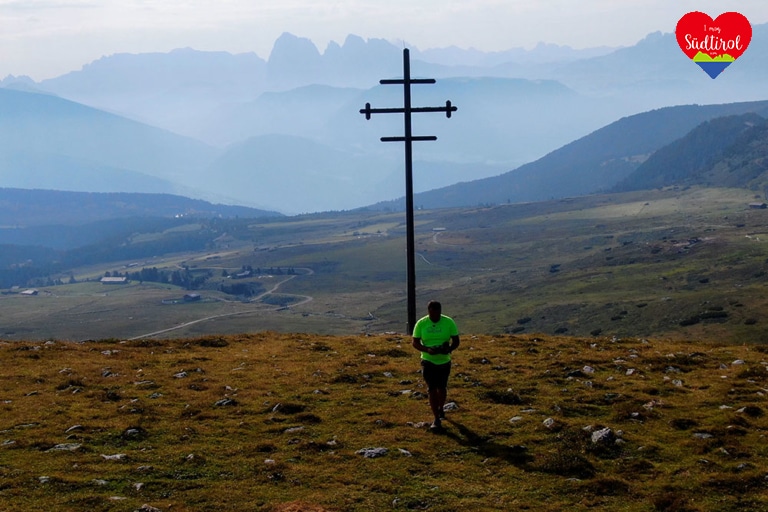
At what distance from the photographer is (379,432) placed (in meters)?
19.6

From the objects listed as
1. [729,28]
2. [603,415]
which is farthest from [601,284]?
[603,415]

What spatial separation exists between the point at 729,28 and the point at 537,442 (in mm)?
76512

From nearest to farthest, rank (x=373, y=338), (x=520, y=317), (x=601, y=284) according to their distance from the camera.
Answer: (x=373, y=338) → (x=520, y=317) → (x=601, y=284)

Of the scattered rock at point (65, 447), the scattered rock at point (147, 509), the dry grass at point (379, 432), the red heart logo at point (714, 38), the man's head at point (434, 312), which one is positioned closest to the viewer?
the scattered rock at point (147, 509)

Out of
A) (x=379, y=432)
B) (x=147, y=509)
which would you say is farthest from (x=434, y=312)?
(x=147, y=509)

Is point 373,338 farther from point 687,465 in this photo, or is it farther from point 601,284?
point 601,284

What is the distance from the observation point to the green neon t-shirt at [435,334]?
19.7m

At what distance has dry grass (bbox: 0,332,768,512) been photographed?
613 inches

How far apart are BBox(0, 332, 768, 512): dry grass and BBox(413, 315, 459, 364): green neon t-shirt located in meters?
1.78

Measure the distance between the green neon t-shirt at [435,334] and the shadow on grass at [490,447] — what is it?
1.74 m

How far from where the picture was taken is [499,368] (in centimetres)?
2712

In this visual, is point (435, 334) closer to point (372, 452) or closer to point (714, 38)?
point (372, 452)

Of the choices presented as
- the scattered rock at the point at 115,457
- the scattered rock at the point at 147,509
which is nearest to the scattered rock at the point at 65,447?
the scattered rock at the point at 115,457

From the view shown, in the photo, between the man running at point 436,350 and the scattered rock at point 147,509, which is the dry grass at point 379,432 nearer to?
the scattered rock at point 147,509
